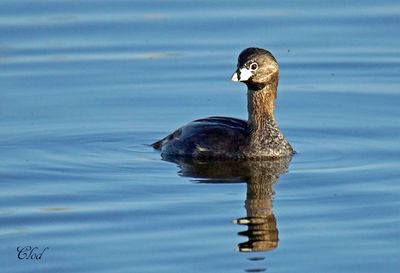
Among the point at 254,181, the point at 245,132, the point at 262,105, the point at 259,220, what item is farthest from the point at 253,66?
the point at 259,220

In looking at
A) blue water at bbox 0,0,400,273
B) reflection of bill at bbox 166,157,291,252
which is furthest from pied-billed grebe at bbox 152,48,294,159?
blue water at bbox 0,0,400,273

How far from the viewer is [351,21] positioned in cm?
2153

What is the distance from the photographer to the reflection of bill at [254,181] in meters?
13.5

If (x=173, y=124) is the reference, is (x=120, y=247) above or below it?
below

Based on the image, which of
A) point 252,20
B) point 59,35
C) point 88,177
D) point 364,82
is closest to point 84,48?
point 59,35

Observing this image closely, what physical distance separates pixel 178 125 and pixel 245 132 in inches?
47.3

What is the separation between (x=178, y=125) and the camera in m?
17.9

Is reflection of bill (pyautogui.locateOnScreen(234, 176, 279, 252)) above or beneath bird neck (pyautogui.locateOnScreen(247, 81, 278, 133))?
beneath

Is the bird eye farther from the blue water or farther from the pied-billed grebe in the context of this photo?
the blue water

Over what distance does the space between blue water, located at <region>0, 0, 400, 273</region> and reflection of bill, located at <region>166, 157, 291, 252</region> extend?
0.04 metres

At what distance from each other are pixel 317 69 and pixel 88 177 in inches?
198

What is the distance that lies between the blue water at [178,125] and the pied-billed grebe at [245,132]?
0.35 m

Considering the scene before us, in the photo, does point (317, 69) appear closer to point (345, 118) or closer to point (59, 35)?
point (345, 118)

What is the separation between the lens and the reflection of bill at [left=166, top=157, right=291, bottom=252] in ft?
44.2
